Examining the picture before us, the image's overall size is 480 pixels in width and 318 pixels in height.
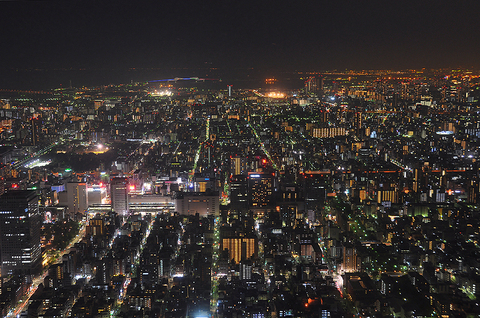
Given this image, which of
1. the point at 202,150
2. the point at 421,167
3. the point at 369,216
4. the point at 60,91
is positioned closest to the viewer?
the point at 369,216

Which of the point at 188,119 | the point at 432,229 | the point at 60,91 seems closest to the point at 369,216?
the point at 432,229

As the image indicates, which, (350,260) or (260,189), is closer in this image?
(350,260)

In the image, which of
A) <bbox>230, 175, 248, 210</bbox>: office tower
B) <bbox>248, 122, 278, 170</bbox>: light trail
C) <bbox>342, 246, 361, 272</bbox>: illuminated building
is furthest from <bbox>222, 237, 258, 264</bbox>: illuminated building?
<bbox>248, 122, 278, 170</bbox>: light trail

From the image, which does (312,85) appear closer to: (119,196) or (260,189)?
(260,189)

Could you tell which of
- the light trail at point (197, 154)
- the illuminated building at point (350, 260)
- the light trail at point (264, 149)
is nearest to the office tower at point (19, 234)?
the light trail at point (197, 154)

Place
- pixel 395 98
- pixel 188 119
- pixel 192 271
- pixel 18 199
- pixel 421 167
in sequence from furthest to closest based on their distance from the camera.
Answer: pixel 188 119 < pixel 395 98 < pixel 421 167 < pixel 18 199 < pixel 192 271

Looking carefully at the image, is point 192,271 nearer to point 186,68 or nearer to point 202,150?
point 186,68

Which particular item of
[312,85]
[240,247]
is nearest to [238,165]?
[312,85]
